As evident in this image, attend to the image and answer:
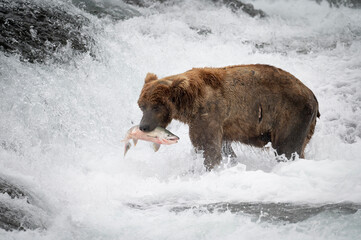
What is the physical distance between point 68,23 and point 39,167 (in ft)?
13.2

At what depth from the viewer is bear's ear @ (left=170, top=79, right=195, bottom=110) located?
433 centimetres

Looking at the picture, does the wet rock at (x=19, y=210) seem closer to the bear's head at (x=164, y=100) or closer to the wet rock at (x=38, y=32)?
the bear's head at (x=164, y=100)

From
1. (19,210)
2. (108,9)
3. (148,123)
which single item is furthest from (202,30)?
(19,210)

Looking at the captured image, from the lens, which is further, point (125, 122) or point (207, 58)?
point (207, 58)

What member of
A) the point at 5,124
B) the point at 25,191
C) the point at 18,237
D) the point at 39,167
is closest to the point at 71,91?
the point at 5,124

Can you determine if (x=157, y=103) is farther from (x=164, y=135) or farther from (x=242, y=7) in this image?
(x=242, y=7)

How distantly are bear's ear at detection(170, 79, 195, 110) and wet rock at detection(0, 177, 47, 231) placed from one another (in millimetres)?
1757

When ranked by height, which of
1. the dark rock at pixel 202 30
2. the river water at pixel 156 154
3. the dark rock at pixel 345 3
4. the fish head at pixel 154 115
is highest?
the dark rock at pixel 345 3

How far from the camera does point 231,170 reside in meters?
4.24

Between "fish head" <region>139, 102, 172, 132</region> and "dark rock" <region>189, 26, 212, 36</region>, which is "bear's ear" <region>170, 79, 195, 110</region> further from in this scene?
"dark rock" <region>189, 26, 212, 36</region>

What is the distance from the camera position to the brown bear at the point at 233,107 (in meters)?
4.39

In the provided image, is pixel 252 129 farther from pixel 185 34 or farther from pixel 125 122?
pixel 185 34

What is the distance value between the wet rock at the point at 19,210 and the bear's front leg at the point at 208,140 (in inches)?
70.8

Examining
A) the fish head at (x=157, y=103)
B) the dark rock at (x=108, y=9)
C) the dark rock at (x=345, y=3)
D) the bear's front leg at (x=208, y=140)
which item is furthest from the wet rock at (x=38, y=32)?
the dark rock at (x=345, y=3)
